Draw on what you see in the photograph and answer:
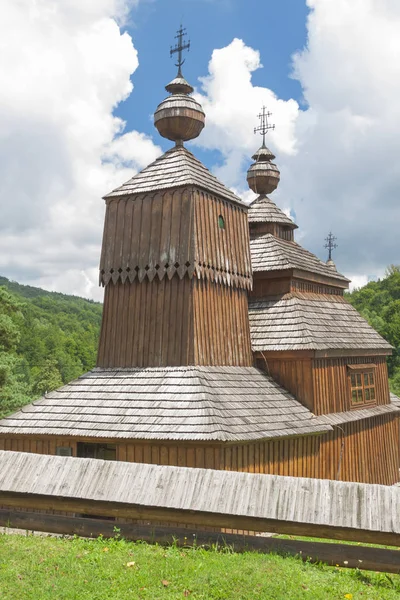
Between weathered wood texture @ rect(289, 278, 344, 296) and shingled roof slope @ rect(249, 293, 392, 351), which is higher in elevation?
weathered wood texture @ rect(289, 278, 344, 296)

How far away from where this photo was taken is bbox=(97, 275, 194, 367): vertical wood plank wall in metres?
15.6

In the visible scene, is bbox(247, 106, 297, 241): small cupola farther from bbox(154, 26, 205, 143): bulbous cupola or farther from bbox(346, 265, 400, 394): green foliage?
bbox(346, 265, 400, 394): green foliage

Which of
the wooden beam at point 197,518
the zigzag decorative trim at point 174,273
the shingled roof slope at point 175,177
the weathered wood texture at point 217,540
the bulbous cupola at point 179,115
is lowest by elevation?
the weathered wood texture at point 217,540

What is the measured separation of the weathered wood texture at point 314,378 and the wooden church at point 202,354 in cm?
4

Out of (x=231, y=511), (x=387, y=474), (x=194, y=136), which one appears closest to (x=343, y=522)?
(x=231, y=511)

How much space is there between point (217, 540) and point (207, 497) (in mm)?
668

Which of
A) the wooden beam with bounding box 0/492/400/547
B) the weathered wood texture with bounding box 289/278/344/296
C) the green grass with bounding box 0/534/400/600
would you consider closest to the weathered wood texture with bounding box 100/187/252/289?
the weathered wood texture with bounding box 289/278/344/296

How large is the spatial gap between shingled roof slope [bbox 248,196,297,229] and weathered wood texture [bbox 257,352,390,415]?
602 cm

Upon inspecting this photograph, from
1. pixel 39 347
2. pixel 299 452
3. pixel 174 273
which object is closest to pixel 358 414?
pixel 299 452

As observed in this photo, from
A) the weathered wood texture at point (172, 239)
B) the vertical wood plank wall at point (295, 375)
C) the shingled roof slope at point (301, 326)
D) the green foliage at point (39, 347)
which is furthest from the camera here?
the green foliage at point (39, 347)

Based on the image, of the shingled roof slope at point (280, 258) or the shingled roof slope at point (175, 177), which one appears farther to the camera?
the shingled roof slope at point (280, 258)

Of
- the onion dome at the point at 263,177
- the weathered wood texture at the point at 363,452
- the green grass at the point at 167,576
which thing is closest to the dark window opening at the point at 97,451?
the weathered wood texture at the point at 363,452

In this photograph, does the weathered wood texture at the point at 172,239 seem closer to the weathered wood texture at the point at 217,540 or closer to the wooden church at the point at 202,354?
the wooden church at the point at 202,354

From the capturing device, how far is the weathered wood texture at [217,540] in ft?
25.5
